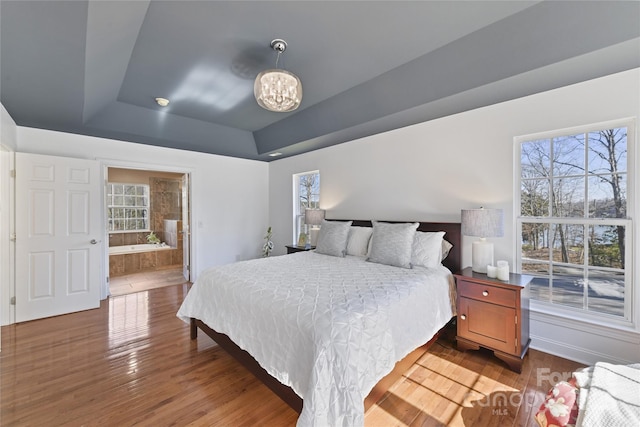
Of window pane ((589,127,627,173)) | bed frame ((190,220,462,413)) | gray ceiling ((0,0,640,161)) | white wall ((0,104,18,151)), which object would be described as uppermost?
gray ceiling ((0,0,640,161))

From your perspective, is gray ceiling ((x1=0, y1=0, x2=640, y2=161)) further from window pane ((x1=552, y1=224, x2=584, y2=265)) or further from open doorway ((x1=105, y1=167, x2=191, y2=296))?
open doorway ((x1=105, y1=167, x2=191, y2=296))

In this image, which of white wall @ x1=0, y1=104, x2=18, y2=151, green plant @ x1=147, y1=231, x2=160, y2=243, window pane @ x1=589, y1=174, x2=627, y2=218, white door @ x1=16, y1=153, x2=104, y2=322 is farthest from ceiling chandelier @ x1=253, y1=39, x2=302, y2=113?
green plant @ x1=147, y1=231, x2=160, y2=243

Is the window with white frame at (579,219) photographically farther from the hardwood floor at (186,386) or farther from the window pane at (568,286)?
the hardwood floor at (186,386)

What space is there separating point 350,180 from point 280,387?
2952 mm

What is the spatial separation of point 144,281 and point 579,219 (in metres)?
6.22

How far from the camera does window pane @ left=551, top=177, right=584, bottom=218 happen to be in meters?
2.27

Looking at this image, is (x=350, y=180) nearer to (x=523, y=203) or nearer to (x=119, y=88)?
(x=523, y=203)

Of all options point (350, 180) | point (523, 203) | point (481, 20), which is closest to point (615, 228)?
point (523, 203)

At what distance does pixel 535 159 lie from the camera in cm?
248

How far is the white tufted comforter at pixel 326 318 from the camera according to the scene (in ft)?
4.17

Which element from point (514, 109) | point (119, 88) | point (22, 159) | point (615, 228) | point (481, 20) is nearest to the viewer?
point (481, 20)

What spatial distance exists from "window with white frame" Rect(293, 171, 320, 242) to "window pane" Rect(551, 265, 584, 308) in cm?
326

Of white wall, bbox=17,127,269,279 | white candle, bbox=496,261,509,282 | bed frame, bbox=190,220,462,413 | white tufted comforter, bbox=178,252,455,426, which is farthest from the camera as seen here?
white wall, bbox=17,127,269,279

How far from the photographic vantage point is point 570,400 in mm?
1164
